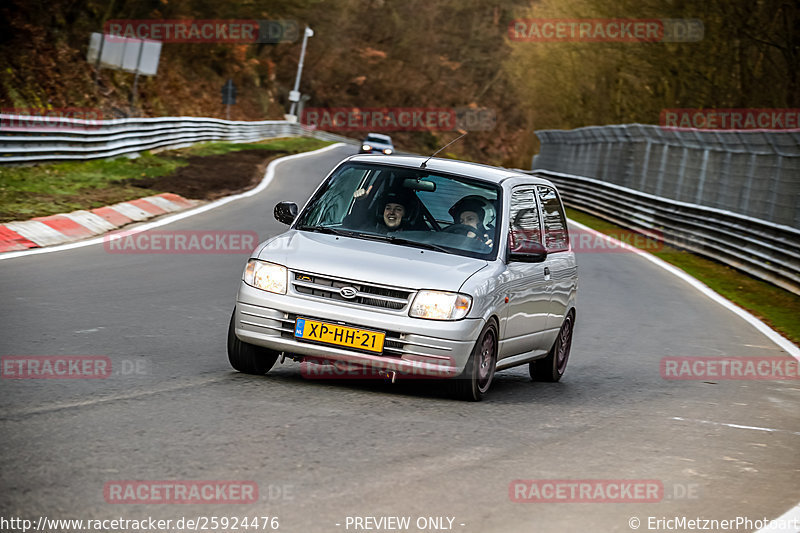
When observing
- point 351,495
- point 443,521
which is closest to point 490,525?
point 443,521

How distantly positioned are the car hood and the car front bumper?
0.22 meters

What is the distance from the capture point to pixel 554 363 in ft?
33.5

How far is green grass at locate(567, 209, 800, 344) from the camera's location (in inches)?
680

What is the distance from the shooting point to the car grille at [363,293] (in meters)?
7.74

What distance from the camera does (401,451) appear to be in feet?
20.7

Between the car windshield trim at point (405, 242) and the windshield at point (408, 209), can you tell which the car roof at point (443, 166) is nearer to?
the windshield at point (408, 209)

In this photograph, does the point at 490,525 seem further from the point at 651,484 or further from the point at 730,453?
the point at 730,453

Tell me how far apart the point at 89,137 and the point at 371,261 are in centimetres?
1927

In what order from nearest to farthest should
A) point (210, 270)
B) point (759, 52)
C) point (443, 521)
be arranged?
point (443, 521) → point (210, 270) → point (759, 52)

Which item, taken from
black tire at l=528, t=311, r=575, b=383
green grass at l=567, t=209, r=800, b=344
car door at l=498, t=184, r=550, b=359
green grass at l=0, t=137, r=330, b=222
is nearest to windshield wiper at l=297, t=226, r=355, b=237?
car door at l=498, t=184, r=550, b=359

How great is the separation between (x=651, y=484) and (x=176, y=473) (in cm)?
253

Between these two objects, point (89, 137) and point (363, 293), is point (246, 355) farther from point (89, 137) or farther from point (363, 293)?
point (89, 137)

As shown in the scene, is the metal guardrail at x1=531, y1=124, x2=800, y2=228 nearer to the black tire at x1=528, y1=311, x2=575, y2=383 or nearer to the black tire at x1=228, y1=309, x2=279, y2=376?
the black tire at x1=528, y1=311, x2=575, y2=383

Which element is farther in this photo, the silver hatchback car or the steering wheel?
the steering wheel
